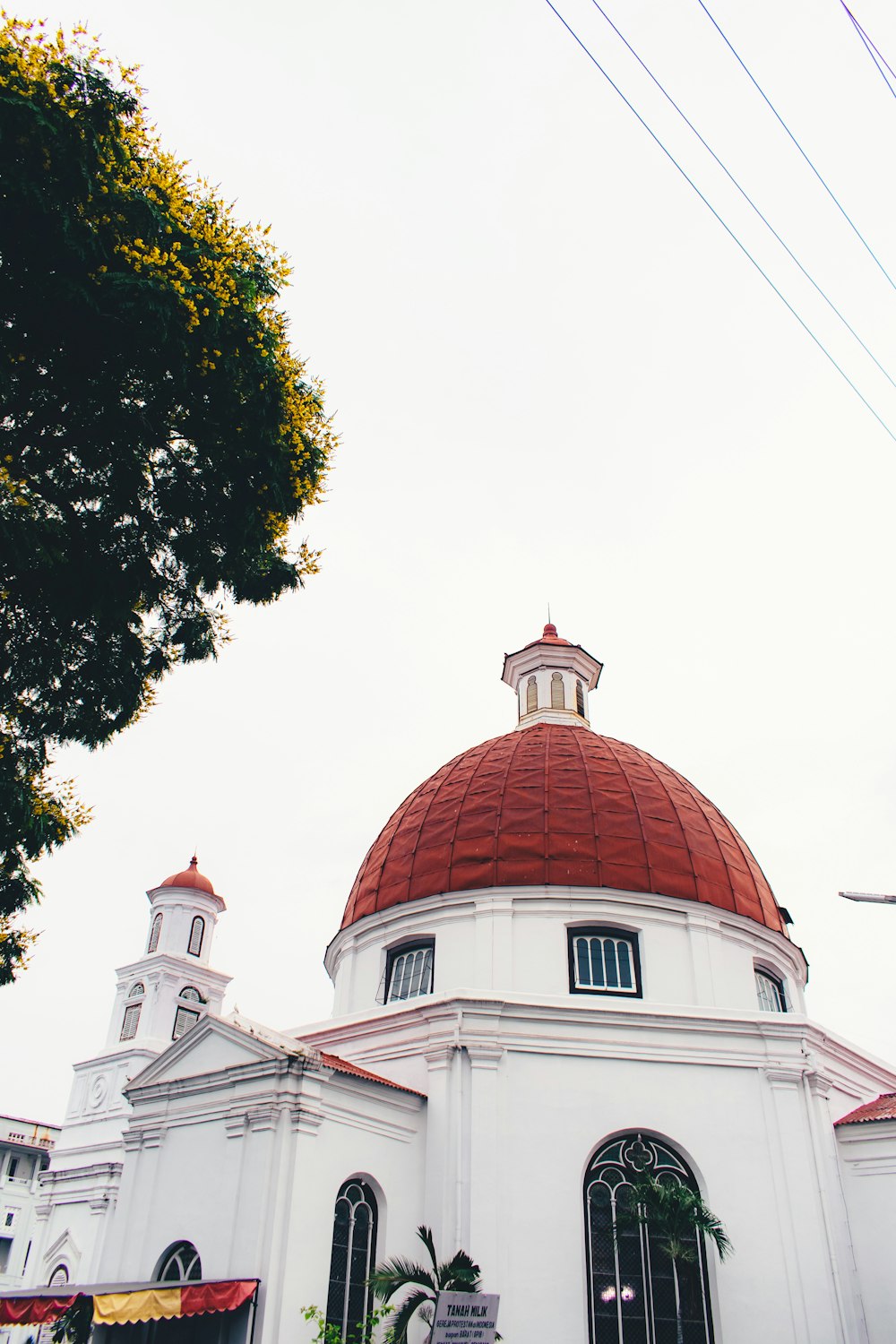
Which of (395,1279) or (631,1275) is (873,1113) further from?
(395,1279)

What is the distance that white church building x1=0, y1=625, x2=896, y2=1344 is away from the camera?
14.6m

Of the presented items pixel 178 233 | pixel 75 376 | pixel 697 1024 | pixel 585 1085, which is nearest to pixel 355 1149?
pixel 585 1085

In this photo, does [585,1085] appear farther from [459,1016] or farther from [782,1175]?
[782,1175]

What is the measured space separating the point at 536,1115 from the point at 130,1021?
82.4 feet

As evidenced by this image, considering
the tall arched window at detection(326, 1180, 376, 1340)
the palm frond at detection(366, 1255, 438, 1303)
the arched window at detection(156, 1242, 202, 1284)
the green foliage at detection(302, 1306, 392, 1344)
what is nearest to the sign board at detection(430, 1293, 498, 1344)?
the palm frond at detection(366, 1255, 438, 1303)

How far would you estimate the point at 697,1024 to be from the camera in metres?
17.2

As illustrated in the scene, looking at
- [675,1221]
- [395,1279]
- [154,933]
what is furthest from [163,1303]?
[154,933]

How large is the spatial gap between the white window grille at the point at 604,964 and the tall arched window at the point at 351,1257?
17.9ft

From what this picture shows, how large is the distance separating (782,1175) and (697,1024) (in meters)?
2.59

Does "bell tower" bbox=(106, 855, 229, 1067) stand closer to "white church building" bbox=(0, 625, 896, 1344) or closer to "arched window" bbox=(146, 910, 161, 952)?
"arched window" bbox=(146, 910, 161, 952)

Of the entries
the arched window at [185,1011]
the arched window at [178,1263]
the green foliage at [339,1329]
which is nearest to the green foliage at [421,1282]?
the green foliage at [339,1329]

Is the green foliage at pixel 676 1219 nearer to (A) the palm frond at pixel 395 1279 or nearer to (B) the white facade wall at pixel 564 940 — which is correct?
(A) the palm frond at pixel 395 1279

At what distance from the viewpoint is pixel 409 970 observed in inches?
794

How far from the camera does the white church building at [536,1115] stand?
1465cm
